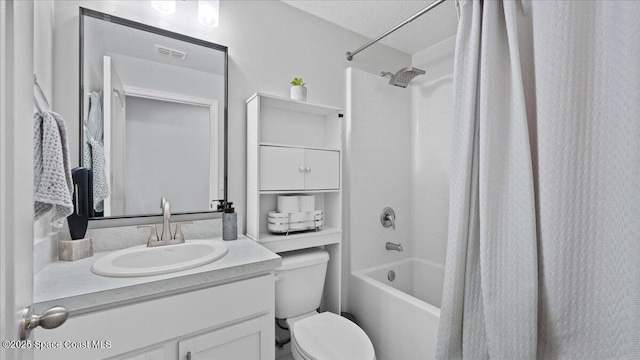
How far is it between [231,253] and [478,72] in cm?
132

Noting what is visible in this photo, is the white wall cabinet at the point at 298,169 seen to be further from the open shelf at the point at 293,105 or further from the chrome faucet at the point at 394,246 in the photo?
the chrome faucet at the point at 394,246

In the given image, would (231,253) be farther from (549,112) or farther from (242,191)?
(549,112)

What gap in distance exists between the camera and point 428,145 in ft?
7.53

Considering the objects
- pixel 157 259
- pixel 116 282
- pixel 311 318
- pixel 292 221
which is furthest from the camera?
pixel 292 221

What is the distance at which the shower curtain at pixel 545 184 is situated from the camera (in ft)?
2.52

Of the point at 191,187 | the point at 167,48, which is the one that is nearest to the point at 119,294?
the point at 191,187

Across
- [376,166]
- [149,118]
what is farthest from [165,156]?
[376,166]

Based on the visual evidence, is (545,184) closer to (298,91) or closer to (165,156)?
(298,91)

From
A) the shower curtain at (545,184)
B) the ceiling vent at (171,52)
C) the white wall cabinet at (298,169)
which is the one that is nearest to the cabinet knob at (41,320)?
the white wall cabinet at (298,169)

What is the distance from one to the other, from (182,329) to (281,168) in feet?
2.97

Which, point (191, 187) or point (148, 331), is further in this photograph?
point (191, 187)

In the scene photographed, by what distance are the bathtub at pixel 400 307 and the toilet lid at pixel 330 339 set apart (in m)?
0.30

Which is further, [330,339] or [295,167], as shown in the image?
[295,167]

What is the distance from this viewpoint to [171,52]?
4.73 ft
